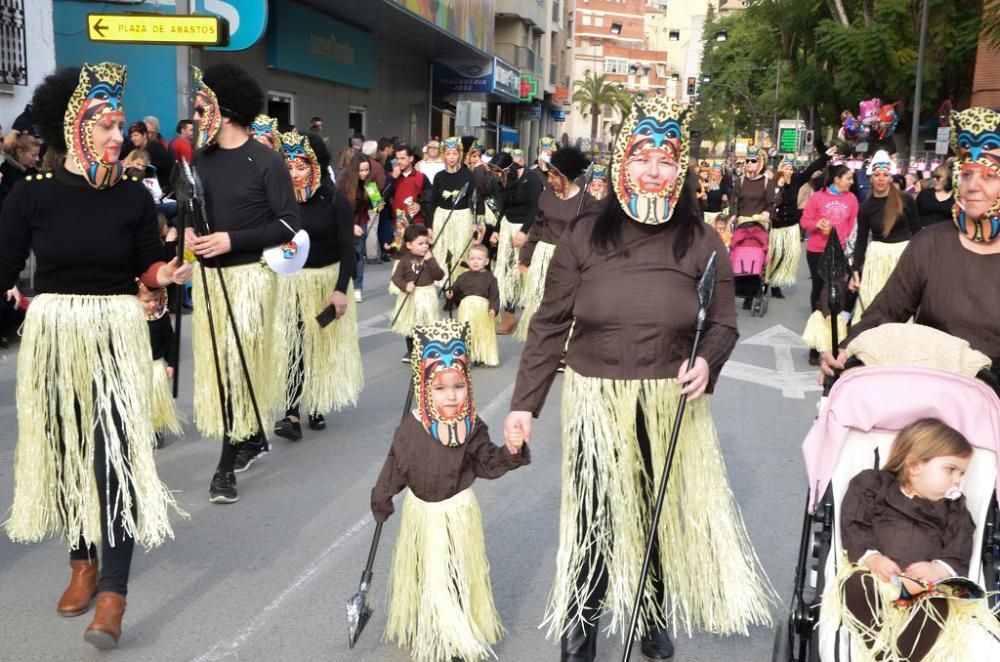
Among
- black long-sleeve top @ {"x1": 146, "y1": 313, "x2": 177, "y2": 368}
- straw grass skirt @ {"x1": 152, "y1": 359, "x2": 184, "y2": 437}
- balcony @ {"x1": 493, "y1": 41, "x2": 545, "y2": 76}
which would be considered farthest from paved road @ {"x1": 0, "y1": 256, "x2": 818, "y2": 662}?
balcony @ {"x1": 493, "y1": 41, "x2": 545, "y2": 76}

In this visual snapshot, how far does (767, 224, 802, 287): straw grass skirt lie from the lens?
13.9 meters

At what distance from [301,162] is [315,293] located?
2.83 feet

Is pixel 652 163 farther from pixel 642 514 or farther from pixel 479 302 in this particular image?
pixel 479 302

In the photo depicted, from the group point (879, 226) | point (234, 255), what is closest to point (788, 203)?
point (879, 226)

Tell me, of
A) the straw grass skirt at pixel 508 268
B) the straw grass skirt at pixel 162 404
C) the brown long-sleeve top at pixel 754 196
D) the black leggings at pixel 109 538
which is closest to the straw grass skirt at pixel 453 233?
the straw grass skirt at pixel 508 268

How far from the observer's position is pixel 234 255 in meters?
5.69

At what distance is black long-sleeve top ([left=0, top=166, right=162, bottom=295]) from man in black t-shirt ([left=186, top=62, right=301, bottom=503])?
0.97 meters

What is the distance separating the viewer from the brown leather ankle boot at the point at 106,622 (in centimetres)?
394

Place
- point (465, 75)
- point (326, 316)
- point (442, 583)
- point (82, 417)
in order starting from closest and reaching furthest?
point (442, 583) < point (82, 417) < point (326, 316) < point (465, 75)

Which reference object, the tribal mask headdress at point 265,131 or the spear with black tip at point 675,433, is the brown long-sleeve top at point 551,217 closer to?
the tribal mask headdress at point 265,131

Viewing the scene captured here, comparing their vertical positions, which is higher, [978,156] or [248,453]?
[978,156]

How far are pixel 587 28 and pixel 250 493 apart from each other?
387 ft

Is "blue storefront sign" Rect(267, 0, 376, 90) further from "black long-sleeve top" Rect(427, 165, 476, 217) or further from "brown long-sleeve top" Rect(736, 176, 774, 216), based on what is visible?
"brown long-sleeve top" Rect(736, 176, 774, 216)

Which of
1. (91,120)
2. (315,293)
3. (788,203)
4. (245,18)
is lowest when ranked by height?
(315,293)
